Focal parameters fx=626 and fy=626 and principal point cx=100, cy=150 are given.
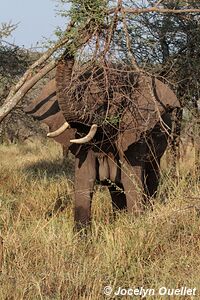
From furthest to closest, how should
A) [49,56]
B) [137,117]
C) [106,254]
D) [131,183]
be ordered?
1. [131,183]
2. [137,117]
3. [49,56]
4. [106,254]

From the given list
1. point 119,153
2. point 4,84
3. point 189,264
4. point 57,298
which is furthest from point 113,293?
point 4,84

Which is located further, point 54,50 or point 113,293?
point 54,50

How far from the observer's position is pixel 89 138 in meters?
6.05

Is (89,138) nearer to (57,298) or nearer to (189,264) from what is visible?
(189,264)

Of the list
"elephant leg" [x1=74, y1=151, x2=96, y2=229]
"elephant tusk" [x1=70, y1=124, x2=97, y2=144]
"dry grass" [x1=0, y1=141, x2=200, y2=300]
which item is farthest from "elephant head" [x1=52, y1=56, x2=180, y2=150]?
"dry grass" [x1=0, y1=141, x2=200, y2=300]

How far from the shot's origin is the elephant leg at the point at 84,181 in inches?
256

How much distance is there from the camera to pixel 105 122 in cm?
604

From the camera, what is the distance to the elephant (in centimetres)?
569

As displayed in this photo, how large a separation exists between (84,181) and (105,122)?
872 mm

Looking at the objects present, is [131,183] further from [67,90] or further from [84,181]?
Answer: [67,90]

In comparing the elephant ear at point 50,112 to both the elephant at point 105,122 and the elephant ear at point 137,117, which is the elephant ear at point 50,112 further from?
the elephant ear at point 137,117

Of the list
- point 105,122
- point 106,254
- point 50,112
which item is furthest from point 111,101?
point 106,254

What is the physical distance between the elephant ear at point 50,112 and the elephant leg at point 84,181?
26cm

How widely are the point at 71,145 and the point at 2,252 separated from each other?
2319 millimetres
